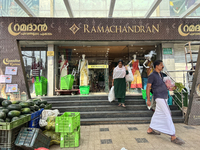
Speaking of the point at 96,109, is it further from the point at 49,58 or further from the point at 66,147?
the point at 49,58

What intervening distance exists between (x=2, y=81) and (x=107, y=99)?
3549mm

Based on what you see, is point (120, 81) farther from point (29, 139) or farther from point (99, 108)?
point (29, 139)

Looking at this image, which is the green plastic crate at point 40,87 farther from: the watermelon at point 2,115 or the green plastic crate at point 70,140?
the green plastic crate at point 70,140

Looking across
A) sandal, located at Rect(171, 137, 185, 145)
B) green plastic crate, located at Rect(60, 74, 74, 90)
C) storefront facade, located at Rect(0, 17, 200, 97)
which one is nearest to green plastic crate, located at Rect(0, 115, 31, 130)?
storefront facade, located at Rect(0, 17, 200, 97)

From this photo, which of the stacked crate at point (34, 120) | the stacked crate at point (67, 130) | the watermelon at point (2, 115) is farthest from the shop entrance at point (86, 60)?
the watermelon at point (2, 115)

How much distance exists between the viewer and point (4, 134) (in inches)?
89.2

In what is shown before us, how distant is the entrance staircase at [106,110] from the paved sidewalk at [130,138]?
27cm

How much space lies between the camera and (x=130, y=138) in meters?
3.21

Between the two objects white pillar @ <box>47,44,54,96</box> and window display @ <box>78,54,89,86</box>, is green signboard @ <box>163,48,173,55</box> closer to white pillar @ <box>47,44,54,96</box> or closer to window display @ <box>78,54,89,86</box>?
window display @ <box>78,54,89,86</box>

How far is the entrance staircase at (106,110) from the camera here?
4395mm

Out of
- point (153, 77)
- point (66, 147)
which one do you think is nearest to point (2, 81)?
point (66, 147)

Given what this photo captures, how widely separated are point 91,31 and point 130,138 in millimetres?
3299

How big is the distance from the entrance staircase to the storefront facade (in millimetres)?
1487

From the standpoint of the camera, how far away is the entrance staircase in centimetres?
439
